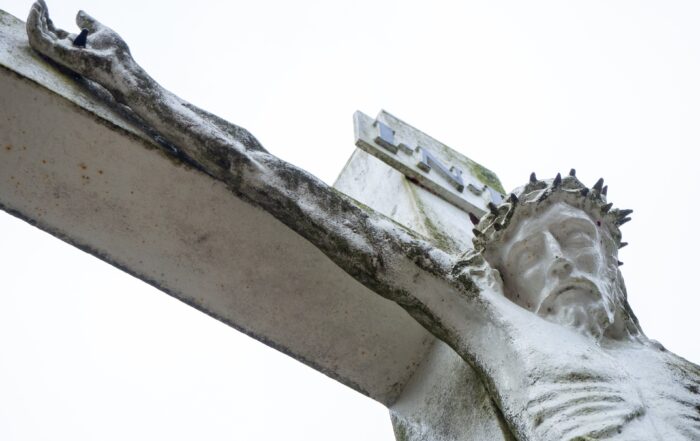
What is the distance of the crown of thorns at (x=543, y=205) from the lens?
8.07 feet

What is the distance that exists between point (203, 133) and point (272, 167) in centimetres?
22

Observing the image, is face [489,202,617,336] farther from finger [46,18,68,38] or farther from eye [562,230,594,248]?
finger [46,18,68,38]

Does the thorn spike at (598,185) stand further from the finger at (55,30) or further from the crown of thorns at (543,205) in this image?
the finger at (55,30)

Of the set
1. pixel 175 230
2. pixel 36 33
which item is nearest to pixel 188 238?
pixel 175 230

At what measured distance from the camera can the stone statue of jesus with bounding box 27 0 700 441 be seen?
6.49 feet

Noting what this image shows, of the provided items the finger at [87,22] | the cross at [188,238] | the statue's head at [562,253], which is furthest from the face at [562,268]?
the finger at [87,22]

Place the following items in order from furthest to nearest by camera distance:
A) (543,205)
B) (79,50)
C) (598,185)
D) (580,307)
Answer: (598,185)
(543,205)
(79,50)
(580,307)

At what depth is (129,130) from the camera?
7.57ft

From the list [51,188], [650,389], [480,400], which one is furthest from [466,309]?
[51,188]

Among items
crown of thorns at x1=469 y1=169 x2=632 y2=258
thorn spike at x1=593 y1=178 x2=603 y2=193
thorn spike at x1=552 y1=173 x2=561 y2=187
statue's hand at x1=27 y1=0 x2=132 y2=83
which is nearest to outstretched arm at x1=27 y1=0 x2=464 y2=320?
statue's hand at x1=27 y1=0 x2=132 y2=83

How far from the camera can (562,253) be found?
2.34 meters

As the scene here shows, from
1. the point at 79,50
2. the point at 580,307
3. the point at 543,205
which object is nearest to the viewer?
the point at 580,307

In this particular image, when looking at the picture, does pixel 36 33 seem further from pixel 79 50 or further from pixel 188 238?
pixel 188 238

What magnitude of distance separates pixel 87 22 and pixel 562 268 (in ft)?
5.49
